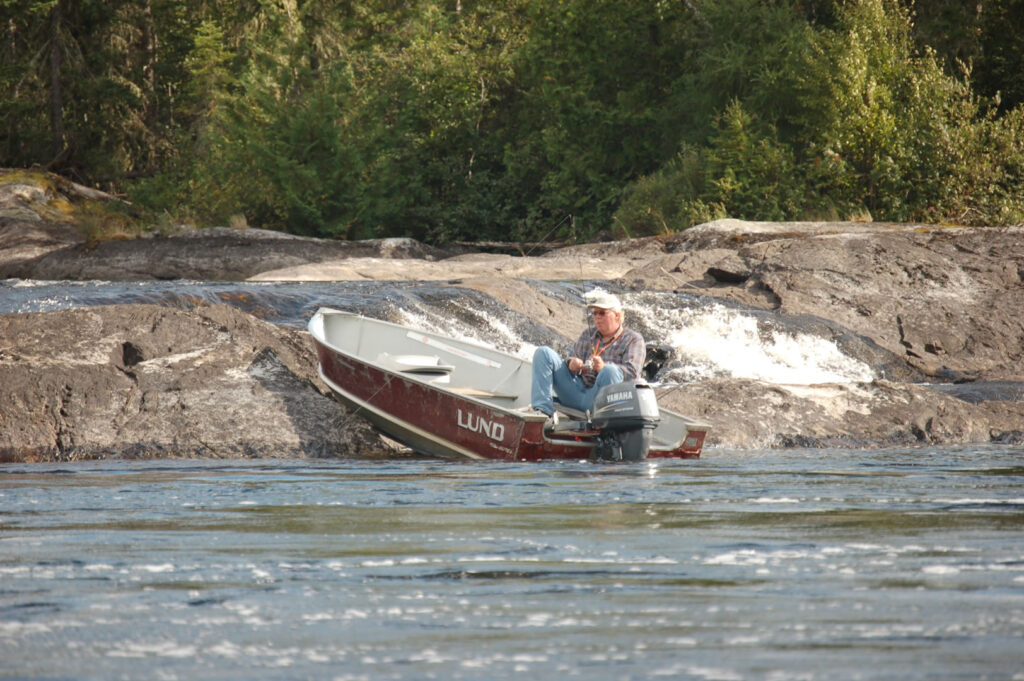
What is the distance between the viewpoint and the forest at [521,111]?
29500 mm

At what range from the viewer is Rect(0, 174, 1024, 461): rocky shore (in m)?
11.2

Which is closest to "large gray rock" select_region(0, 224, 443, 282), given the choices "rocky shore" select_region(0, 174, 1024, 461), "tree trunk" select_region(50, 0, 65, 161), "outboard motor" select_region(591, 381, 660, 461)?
"rocky shore" select_region(0, 174, 1024, 461)

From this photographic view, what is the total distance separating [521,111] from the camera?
40.2m

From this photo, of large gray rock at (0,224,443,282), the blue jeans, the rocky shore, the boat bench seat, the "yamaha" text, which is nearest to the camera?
the "yamaha" text

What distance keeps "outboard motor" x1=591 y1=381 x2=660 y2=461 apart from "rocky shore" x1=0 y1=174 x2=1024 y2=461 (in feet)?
7.30

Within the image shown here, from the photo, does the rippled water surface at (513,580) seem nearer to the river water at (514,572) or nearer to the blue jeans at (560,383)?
the river water at (514,572)

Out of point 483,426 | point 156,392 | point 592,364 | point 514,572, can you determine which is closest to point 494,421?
point 483,426

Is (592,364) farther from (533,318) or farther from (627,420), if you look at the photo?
(533,318)

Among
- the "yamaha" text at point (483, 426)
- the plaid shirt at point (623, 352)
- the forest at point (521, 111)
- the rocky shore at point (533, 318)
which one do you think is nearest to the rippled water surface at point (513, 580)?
the "yamaha" text at point (483, 426)

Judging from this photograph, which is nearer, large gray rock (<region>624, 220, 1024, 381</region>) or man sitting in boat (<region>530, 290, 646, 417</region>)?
man sitting in boat (<region>530, 290, 646, 417</region>)

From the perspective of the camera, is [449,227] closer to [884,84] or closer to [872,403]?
[884,84]

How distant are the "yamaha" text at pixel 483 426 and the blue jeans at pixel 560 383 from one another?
43cm

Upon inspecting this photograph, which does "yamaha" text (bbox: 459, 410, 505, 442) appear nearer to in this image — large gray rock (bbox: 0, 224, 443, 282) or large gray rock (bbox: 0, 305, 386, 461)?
large gray rock (bbox: 0, 305, 386, 461)

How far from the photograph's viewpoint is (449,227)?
38594mm
